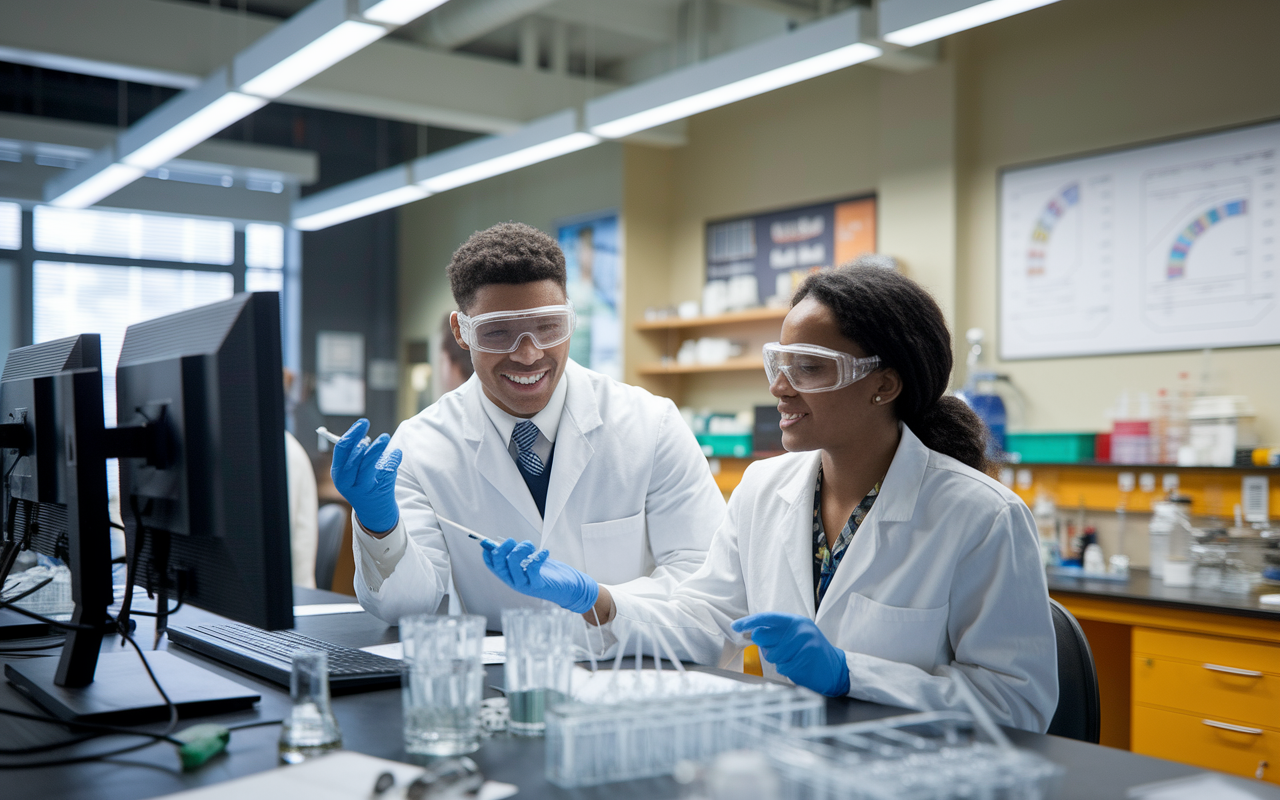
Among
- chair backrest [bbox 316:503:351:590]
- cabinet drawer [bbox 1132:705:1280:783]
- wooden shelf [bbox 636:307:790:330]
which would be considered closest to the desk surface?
cabinet drawer [bbox 1132:705:1280:783]

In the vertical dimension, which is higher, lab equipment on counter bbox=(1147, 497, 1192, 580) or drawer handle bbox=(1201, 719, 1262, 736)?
lab equipment on counter bbox=(1147, 497, 1192, 580)

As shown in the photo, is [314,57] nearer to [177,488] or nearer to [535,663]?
[177,488]

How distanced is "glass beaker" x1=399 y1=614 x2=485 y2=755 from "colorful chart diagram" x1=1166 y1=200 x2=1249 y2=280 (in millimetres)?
3750

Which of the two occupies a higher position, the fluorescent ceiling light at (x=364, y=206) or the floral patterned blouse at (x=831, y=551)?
the fluorescent ceiling light at (x=364, y=206)

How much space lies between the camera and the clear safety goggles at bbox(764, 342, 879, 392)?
1595 mm

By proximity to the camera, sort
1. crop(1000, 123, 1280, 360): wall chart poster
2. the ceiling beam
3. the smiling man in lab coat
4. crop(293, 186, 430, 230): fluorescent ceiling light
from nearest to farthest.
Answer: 1. the smiling man in lab coat
2. crop(1000, 123, 1280, 360): wall chart poster
3. the ceiling beam
4. crop(293, 186, 430, 230): fluorescent ceiling light

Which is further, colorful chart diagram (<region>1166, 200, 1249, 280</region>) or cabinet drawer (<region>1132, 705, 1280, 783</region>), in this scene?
colorful chart diagram (<region>1166, 200, 1249, 280</region>)

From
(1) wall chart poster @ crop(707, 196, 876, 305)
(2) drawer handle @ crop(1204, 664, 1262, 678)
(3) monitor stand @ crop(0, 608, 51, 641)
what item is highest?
(1) wall chart poster @ crop(707, 196, 876, 305)

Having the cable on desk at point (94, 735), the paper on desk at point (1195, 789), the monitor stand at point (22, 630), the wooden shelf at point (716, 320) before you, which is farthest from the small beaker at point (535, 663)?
the wooden shelf at point (716, 320)

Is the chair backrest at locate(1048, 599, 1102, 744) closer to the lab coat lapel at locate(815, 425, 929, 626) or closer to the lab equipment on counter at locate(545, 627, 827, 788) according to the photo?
the lab coat lapel at locate(815, 425, 929, 626)

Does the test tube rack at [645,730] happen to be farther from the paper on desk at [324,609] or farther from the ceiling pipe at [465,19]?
the ceiling pipe at [465,19]

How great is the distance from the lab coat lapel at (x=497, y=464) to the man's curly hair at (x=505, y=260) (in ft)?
0.81

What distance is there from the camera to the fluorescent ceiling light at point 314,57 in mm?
3410

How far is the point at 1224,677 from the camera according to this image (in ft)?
9.36
